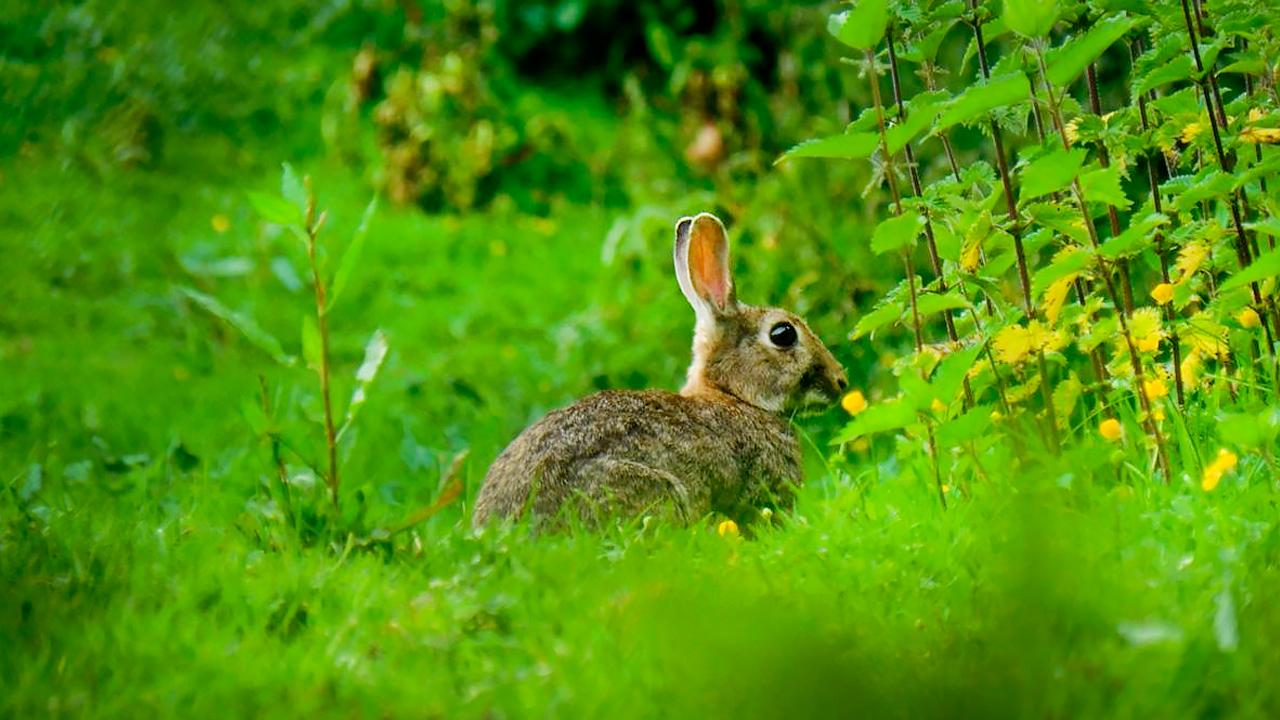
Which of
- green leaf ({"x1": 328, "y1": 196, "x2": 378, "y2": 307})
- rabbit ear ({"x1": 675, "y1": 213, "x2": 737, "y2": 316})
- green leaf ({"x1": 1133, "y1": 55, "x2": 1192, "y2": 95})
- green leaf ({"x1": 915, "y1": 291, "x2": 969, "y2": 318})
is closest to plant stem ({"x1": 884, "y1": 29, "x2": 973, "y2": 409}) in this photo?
green leaf ({"x1": 915, "y1": 291, "x2": 969, "y2": 318})

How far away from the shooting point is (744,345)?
19.4ft

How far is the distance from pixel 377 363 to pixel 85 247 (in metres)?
6.01

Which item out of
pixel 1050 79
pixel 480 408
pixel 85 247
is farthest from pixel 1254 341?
pixel 85 247

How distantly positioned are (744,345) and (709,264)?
1.04ft

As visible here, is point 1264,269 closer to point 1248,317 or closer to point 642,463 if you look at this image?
point 1248,317

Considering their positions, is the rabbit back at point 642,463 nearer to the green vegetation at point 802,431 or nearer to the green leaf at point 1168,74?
the green vegetation at point 802,431

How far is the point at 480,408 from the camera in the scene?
7395 mm

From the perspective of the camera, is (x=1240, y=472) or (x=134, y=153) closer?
(x=1240, y=472)

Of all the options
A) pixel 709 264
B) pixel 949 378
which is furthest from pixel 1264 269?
pixel 709 264

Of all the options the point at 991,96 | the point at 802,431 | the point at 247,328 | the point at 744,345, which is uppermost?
the point at 991,96

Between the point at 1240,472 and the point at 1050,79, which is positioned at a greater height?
the point at 1050,79

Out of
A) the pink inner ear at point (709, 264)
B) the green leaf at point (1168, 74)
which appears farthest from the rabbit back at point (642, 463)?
the green leaf at point (1168, 74)

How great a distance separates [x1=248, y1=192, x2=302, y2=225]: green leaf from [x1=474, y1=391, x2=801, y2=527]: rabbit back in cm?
103

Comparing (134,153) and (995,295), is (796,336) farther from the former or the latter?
(134,153)
